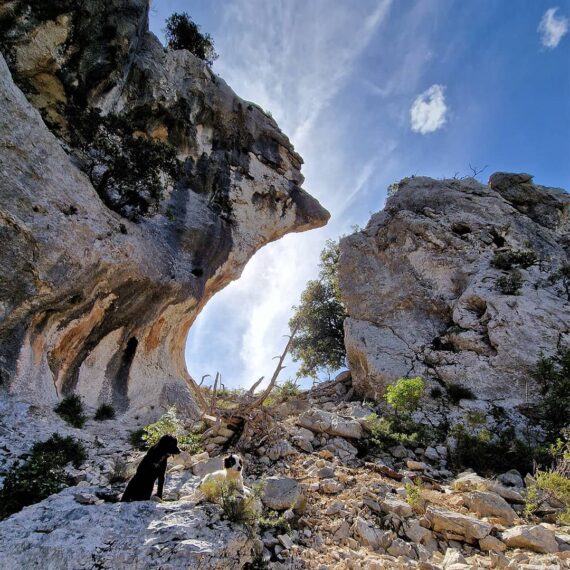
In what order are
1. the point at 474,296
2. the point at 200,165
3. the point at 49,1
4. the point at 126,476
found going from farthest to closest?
the point at 200,165 → the point at 474,296 → the point at 49,1 → the point at 126,476

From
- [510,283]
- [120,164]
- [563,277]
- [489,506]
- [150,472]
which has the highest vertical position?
[563,277]

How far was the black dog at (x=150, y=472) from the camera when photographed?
489 cm

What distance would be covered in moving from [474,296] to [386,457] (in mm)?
8836

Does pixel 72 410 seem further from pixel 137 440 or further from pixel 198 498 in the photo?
pixel 198 498

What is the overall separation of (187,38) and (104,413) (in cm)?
2042

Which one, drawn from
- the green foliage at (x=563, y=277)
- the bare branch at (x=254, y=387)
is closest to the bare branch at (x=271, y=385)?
the bare branch at (x=254, y=387)

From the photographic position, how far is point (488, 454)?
9055mm

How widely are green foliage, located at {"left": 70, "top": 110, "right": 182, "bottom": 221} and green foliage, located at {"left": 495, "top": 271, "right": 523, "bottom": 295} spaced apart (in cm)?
1307

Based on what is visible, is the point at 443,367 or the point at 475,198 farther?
the point at 475,198

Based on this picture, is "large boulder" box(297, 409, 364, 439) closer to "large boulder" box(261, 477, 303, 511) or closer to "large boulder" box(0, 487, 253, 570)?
"large boulder" box(261, 477, 303, 511)

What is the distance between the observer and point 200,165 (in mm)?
17203

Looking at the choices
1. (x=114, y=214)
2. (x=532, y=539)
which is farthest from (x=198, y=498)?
(x=114, y=214)

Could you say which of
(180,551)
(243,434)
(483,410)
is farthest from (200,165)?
(180,551)

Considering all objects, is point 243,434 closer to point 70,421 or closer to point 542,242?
point 70,421
